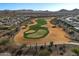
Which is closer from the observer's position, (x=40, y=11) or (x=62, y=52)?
(x=62, y=52)

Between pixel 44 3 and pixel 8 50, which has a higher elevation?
pixel 44 3

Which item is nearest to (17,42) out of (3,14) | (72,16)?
(3,14)

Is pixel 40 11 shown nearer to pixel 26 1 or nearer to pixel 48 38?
pixel 26 1

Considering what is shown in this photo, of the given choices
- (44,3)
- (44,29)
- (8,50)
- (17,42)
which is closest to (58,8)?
(44,3)

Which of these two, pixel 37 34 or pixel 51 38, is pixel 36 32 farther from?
pixel 51 38

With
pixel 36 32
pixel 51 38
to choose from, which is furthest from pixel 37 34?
pixel 51 38

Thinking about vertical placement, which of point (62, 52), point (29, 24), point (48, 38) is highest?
point (29, 24)
